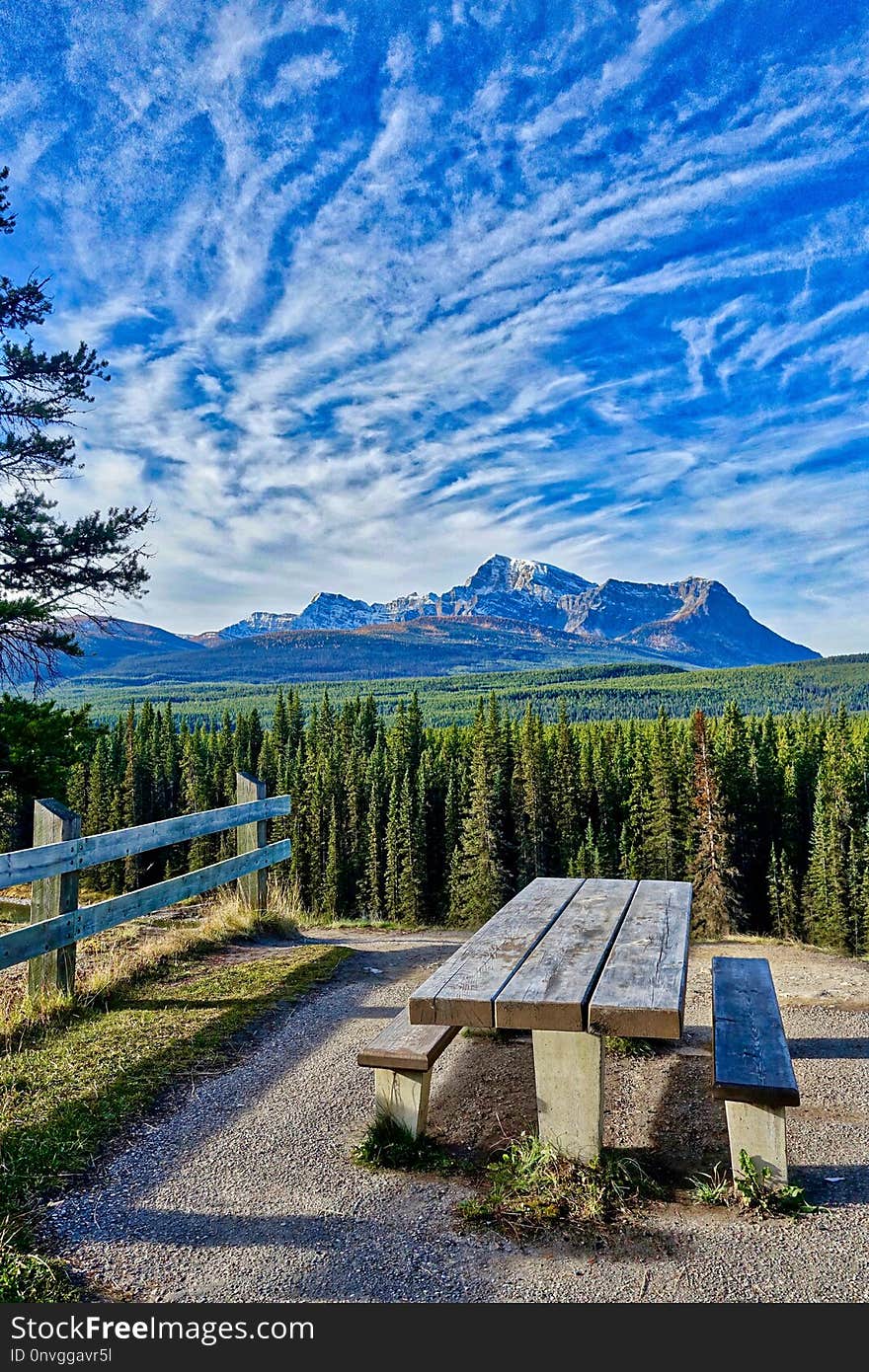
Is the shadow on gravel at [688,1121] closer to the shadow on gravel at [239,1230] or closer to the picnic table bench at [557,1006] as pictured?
the picnic table bench at [557,1006]

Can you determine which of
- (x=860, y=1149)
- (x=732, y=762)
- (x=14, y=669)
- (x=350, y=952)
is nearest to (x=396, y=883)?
(x=732, y=762)

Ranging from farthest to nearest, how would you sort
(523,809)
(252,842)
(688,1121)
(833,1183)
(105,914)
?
(523,809)
(252,842)
(105,914)
(688,1121)
(833,1183)

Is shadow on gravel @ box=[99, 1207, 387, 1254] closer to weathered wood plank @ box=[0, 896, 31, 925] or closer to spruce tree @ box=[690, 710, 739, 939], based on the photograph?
weathered wood plank @ box=[0, 896, 31, 925]

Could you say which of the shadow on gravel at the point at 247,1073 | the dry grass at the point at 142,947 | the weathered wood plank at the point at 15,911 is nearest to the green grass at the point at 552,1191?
the shadow on gravel at the point at 247,1073

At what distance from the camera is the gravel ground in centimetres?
277

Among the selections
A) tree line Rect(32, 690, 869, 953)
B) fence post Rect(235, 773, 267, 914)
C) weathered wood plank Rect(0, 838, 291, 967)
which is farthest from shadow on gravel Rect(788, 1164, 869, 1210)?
tree line Rect(32, 690, 869, 953)

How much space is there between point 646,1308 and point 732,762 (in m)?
54.5

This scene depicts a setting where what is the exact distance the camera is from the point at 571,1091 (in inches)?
137

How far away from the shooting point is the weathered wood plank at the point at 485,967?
3312mm

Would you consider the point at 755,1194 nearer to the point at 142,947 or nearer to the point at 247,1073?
the point at 247,1073

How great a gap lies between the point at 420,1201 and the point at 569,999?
1071mm

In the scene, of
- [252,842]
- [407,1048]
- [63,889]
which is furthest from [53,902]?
[407,1048]

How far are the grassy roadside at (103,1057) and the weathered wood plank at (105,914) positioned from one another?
510 mm

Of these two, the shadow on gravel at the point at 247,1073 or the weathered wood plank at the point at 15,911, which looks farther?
the weathered wood plank at the point at 15,911
